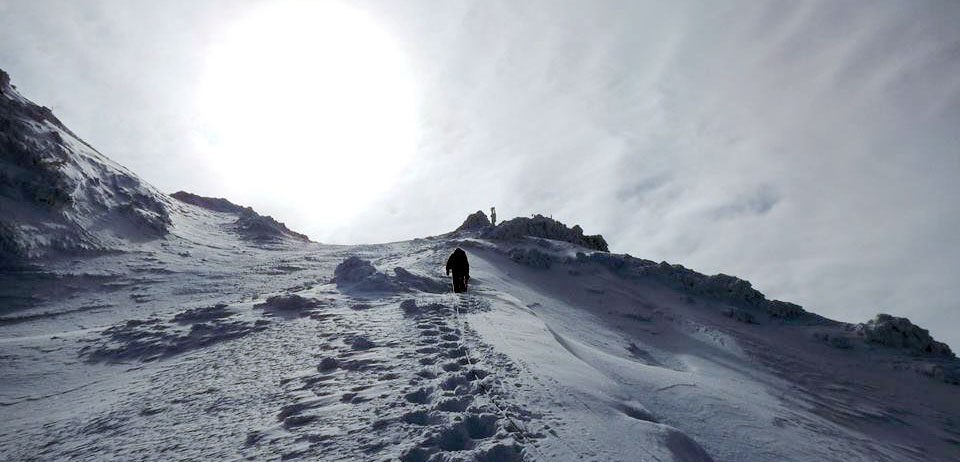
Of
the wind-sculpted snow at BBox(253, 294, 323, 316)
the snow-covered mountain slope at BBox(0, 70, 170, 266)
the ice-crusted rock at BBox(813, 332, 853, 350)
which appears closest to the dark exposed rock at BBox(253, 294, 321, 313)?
the wind-sculpted snow at BBox(253, 294, 323, 316)

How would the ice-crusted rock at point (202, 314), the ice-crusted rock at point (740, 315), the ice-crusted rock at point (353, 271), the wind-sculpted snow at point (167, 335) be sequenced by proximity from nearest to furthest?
the wind-sculpted snow at point (167, 335), the ice-crusted rock at point (202, 314), the ice-crusted rock at point (353, 271), the ice-crusted rock at point (740, 315)

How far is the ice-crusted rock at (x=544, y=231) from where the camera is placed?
20.7 meters

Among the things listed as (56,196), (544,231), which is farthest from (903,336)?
(56,196)

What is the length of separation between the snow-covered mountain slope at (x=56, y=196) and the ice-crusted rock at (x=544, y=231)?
13.4 metres

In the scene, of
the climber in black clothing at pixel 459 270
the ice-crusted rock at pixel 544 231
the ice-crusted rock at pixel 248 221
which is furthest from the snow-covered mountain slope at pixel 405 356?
the ice-crusted rock at pixel 248 221

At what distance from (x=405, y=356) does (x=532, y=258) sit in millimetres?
11893

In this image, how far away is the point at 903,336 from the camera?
12750mm

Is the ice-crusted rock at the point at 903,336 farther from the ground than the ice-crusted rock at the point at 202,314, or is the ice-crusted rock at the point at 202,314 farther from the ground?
the ice-crusted rock at the point at 903,336

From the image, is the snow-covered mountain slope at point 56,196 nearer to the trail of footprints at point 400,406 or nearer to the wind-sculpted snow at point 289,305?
the wind-sculpted snow at point 289,305

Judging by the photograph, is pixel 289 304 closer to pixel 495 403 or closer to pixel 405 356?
pixel 405 356

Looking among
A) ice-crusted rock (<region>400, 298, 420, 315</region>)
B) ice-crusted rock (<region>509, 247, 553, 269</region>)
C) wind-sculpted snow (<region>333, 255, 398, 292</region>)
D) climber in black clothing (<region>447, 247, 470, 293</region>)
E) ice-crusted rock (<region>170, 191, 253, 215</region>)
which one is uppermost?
ice-crusted rock (<region>170, 191, 253, 215</region>)

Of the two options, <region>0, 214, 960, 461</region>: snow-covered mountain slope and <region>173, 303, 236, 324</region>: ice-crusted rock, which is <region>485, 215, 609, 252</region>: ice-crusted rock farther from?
<region>173, 303, 236, 324</region>: ice-crusted rock

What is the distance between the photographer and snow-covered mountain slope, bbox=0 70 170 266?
1350 centimetres

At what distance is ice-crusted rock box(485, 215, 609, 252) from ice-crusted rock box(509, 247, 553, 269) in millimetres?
2718
